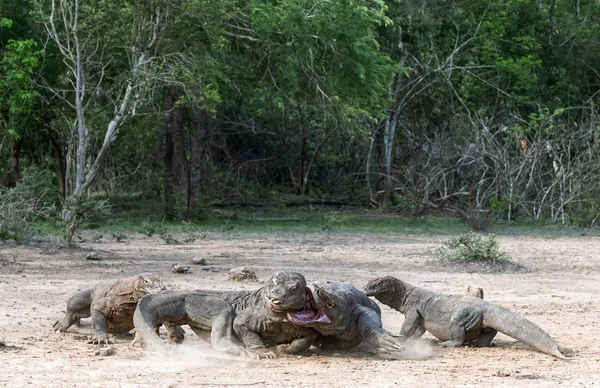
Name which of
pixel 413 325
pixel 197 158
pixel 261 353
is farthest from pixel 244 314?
pixel 197 158

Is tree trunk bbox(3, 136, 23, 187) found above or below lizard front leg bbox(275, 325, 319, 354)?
above

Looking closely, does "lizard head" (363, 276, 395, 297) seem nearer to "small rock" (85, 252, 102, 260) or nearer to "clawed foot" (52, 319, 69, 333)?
"clawed foot" (52, 319, 69, 333)

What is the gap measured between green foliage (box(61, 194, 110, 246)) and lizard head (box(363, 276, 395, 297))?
7.67m

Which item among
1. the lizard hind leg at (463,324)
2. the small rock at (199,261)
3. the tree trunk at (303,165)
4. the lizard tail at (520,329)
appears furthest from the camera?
the tree trunk at (303,165)

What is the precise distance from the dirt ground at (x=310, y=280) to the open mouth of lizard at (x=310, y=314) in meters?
0.27

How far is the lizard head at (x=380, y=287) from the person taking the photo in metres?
8.41

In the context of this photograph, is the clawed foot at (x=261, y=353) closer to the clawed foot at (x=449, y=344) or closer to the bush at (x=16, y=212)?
the clawed foot at (x=449, y=344)

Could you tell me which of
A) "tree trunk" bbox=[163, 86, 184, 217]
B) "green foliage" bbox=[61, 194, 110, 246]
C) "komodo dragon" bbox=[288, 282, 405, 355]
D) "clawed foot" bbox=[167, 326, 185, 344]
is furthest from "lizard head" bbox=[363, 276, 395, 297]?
"tree trunk" bbox=[163, 86, 184, 217]

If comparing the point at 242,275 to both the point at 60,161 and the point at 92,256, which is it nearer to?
the point at 92,256

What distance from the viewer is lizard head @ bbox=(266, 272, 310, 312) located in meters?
7.15

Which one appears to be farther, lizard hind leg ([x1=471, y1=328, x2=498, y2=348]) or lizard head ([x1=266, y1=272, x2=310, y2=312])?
lizard hind leg ([x1=471, y1=328, x2=498, y2=348])

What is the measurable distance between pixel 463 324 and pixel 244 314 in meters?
1.61

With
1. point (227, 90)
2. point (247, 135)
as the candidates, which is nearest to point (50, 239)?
point (227, 90)

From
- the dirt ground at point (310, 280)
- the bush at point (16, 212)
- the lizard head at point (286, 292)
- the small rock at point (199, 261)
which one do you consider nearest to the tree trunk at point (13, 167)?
the dirt ground at point (310, 280)
